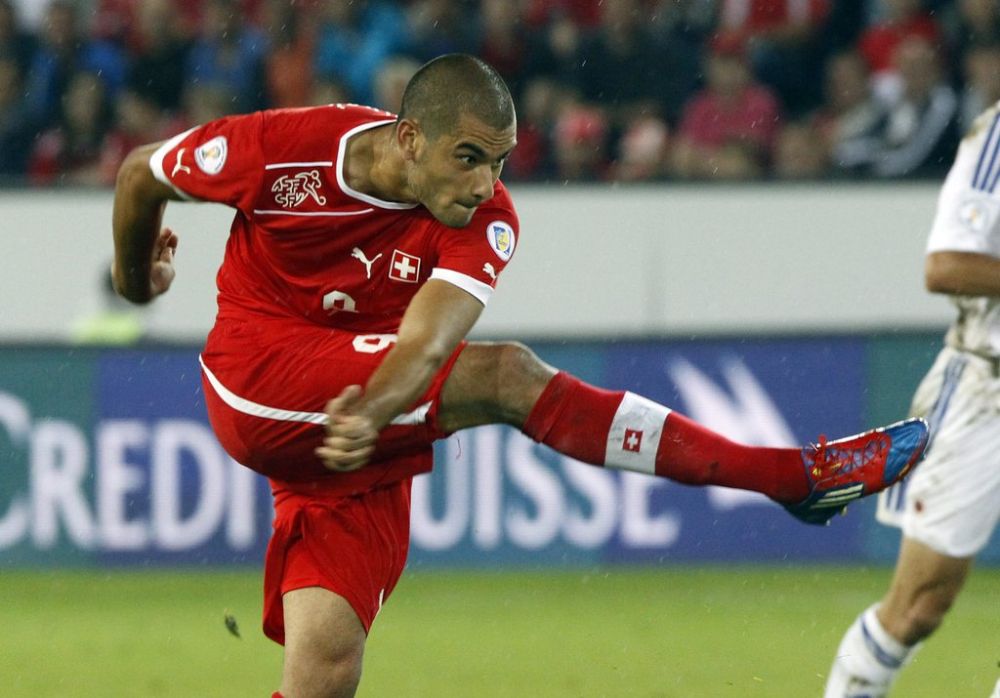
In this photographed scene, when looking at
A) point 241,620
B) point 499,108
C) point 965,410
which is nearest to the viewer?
point 499,108

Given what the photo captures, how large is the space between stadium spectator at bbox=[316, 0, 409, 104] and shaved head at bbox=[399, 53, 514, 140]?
286 inches

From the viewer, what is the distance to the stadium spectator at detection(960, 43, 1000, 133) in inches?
451

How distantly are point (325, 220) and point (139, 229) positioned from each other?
0.58 meters

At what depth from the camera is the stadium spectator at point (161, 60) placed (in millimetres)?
12367

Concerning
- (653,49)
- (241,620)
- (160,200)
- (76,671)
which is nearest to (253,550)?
(241,620)

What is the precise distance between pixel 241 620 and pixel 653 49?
4932 mm

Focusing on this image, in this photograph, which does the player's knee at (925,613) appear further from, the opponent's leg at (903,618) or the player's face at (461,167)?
the player's face at (461,167)

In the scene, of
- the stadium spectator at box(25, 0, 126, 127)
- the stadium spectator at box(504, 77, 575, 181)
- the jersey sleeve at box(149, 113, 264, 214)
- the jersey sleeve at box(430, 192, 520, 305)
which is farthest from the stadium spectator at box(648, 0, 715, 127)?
the jersey sleeve at box(149, 113, 264, 214)

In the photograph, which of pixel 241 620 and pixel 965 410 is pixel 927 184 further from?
pixel 965 410

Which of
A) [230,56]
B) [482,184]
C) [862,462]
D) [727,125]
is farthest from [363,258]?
[230,56]

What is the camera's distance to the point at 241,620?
891 centimetres

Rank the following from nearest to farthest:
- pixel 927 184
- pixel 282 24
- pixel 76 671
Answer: pixel 76 671
pixel 927 184
pixel 282 24

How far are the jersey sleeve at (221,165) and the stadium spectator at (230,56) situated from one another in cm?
717

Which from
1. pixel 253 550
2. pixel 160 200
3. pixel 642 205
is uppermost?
pixel 160 200
